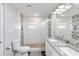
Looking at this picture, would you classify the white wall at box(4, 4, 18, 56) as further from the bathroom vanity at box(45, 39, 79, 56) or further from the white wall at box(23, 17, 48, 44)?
the bathroom vanity at box(45, 39, 79, 56)

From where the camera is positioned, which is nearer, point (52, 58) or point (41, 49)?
point (52, 58)

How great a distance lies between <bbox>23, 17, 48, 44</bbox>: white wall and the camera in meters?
3.29

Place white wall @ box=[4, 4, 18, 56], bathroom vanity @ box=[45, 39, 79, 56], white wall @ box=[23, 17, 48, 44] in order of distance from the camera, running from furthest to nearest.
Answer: white wall @ box=[23, 17, 48, 44] → white wall @ box=[4, 4, 18, 56] → bathroom vanity @ box=[45, 39, 79, 56]

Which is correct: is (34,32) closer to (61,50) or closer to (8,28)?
(8,28)

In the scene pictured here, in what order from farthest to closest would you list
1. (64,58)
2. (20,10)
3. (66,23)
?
(20,10) → (66,23) → (64,58)

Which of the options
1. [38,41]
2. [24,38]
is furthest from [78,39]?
[24,38]

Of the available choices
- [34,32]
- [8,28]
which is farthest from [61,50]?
[34,32]

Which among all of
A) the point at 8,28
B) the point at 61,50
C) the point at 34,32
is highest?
the point at 8,28

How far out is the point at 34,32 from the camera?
3375 mm

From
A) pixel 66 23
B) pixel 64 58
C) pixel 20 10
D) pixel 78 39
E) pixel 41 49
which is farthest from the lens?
pixel 41 49

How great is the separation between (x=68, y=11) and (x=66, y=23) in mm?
424

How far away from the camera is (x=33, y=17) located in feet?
10.4

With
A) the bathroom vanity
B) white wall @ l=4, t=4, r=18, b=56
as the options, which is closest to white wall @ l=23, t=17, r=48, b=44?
white wall @ l=4, t=4, r=18, b=56

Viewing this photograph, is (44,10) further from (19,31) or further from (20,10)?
(19,31)
